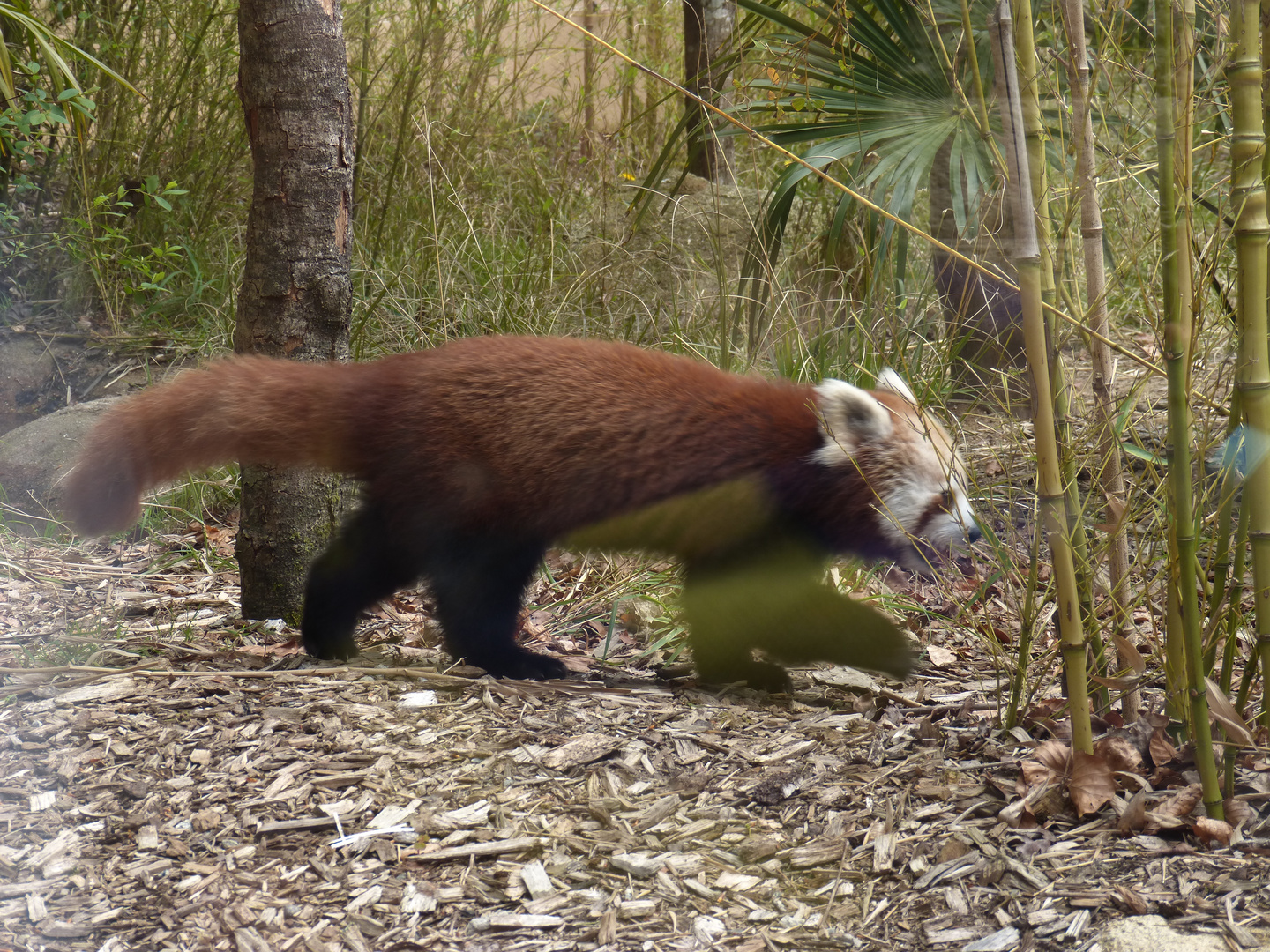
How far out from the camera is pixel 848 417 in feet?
9.04

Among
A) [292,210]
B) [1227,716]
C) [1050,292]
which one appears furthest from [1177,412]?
[292,210]

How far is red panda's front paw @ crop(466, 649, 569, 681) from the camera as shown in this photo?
2.78 m

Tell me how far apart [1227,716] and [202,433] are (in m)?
2.23

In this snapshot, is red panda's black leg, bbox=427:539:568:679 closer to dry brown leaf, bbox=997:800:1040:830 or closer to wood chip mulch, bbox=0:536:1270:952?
wood chip mulch, bbox=0:536:1270:952

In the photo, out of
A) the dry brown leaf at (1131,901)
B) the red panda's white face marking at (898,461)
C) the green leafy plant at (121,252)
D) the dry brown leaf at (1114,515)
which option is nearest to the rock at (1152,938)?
the dry brown leaf at (1131,901)

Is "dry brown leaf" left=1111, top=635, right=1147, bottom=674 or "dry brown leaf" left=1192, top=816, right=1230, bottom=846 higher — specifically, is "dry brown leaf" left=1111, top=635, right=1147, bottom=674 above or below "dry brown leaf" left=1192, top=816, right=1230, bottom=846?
above

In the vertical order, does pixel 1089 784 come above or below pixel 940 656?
above

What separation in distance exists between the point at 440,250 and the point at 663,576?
6.43 feet

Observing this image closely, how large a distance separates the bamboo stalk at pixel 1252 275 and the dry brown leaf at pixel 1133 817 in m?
0.34

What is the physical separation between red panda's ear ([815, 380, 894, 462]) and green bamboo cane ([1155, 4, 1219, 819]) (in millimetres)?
1097

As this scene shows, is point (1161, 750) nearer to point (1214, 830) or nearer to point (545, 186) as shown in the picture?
point (1214, 830)

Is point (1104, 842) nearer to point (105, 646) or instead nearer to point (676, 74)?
point (105, 646)

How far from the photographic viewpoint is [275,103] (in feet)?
9.20

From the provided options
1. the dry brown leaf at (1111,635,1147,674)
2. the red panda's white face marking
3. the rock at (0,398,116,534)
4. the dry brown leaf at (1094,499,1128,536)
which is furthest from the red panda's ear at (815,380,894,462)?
the rock at (0,398,116,534)
